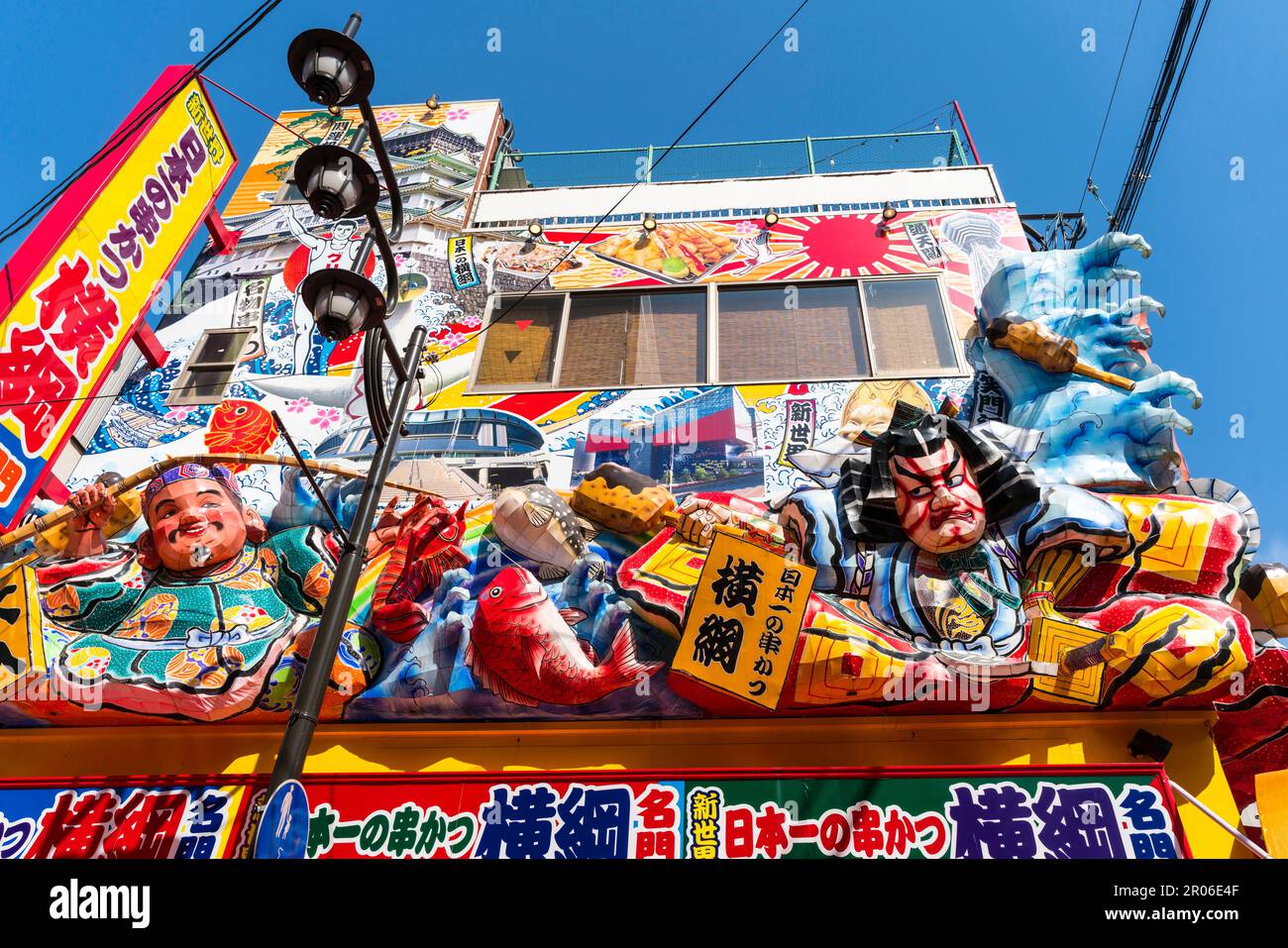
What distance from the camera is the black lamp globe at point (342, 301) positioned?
7.24m

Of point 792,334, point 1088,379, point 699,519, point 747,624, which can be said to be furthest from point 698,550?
point 1088,379

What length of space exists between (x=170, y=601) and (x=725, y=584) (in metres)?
5.32

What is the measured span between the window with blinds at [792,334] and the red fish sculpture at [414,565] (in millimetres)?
4290

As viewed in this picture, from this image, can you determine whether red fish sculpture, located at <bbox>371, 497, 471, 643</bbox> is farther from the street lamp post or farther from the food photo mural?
the street lamp post

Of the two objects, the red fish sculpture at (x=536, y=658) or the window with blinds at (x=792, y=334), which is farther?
the window with blinds at (x=792, y=334)

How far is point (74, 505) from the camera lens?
1011 centimetres

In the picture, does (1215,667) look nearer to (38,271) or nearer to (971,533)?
(971,533)

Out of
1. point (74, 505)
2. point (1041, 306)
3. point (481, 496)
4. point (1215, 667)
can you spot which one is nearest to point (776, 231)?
point (1041, 306)

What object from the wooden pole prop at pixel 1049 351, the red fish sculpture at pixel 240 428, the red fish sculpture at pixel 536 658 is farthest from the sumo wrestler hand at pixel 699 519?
the red fish sculpture at pixel 240 428

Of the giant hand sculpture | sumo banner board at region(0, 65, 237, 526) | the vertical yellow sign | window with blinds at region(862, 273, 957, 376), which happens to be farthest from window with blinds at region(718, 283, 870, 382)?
sumo banner board at region(0, 65, 237, 526)

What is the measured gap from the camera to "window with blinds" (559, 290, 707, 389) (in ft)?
40.7

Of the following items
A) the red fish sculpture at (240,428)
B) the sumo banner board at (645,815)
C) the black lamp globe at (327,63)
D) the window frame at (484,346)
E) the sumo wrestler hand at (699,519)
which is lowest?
the sumo banner board at (645,815)

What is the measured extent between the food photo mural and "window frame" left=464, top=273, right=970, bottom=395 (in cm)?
9

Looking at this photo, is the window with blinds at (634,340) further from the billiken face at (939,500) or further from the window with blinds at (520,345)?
the billiken face at (939,500)
